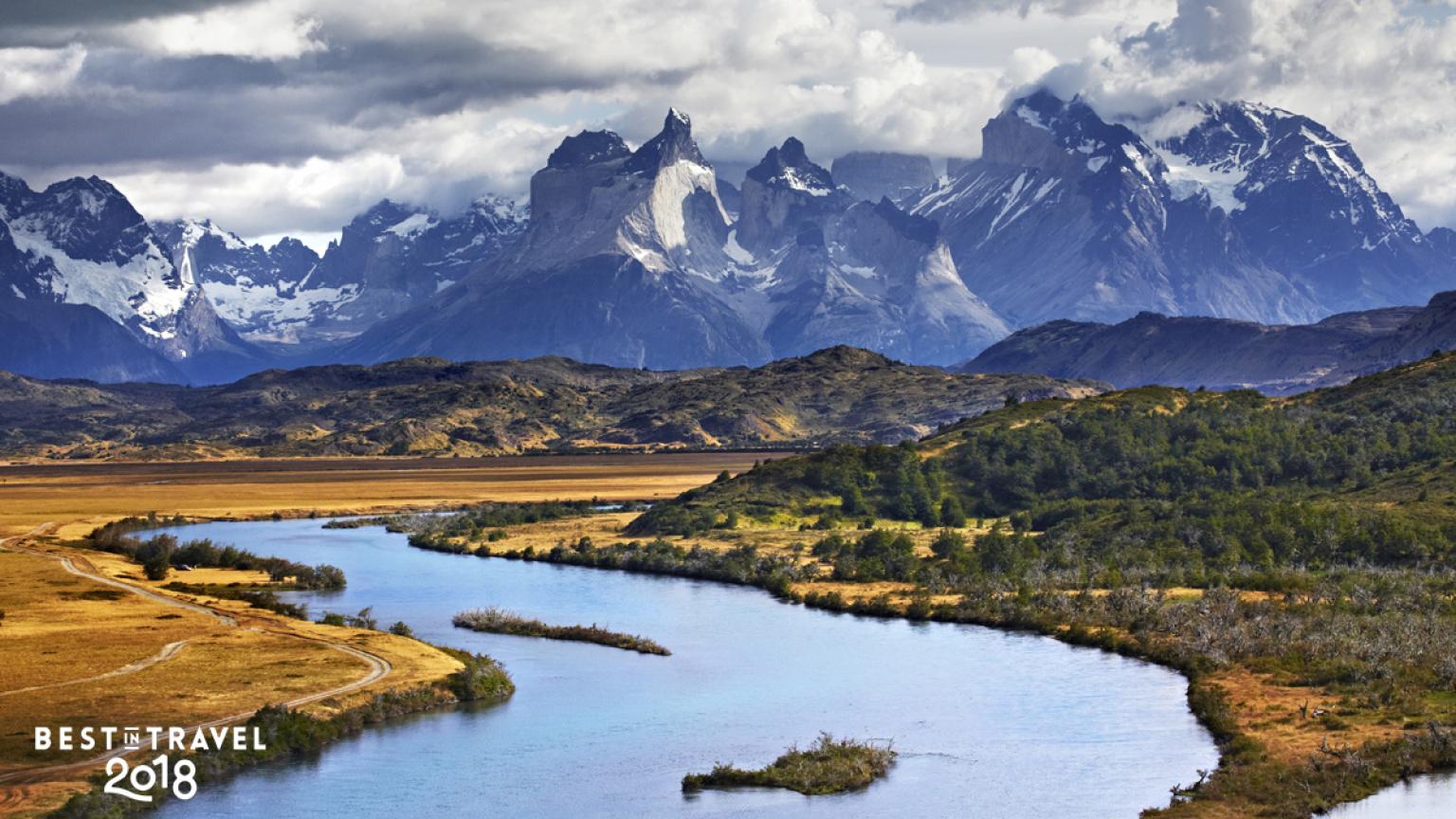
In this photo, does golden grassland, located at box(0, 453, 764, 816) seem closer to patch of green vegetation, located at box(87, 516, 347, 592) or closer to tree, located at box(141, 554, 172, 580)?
tree, located at box(141, 554, 172, 580)

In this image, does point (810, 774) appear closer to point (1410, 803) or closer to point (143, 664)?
point (1410, 803)

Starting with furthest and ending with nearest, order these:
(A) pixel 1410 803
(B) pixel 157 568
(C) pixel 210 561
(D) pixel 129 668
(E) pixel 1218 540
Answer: (C) pixel 210 561 < (B) pixel 157 568 < (E) pixel 1218 540 < (D) pixel 129 668 < (A) pixel 1410 803

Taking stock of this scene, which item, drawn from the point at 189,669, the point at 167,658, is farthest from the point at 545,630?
the point at 189,669

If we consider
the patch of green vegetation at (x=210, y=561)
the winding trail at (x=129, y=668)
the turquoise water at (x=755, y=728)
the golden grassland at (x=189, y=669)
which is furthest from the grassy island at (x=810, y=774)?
the patch of green vegetation at (x=210, y=561)

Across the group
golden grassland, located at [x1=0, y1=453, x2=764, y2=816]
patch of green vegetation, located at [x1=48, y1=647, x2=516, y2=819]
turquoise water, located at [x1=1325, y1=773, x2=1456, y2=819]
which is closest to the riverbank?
turquoise water, located at [x1=1325, y1=773, x2=1456, y2=819]

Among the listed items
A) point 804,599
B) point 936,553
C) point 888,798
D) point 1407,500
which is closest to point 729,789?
point 888,798

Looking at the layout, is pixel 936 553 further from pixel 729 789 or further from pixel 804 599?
pixel 729 789

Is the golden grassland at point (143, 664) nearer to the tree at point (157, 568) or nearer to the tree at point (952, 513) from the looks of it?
the tree at point (157, 568)
